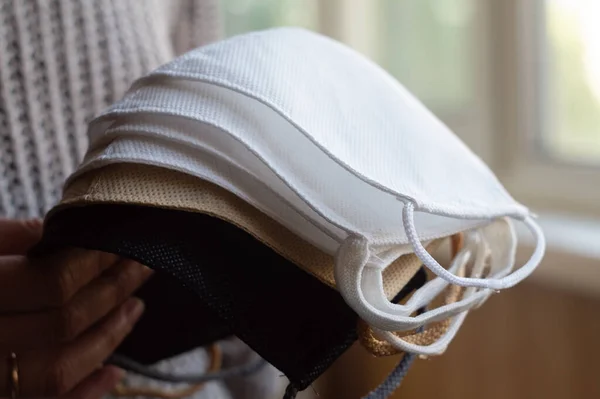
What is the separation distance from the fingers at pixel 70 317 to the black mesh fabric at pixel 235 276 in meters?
0.06

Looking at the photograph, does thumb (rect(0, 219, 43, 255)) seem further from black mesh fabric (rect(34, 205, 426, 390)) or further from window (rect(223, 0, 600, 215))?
window (rect(223, 0, 600, 215))

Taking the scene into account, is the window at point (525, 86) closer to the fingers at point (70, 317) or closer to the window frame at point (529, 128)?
the window frame at point (529, 128)

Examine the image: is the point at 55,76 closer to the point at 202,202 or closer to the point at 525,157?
the point at 202,202

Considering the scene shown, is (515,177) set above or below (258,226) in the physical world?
below

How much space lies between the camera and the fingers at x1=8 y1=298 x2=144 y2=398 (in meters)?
0.41

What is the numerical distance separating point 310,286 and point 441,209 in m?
0.08

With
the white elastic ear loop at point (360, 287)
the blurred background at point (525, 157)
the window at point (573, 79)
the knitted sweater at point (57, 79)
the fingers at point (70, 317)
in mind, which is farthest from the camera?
the window at point (573, 79)

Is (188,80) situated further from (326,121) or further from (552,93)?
(552,93)

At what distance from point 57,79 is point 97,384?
9.0 inches

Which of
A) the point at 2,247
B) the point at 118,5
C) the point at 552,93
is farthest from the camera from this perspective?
the point at 552,93

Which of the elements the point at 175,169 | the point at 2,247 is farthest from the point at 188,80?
the point at 2,247

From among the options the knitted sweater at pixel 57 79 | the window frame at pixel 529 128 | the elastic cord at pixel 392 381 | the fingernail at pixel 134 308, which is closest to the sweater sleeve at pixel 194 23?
the knitted sweater at pixel 57 79

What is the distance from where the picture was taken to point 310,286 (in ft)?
1.16

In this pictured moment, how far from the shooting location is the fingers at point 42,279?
0.37m
